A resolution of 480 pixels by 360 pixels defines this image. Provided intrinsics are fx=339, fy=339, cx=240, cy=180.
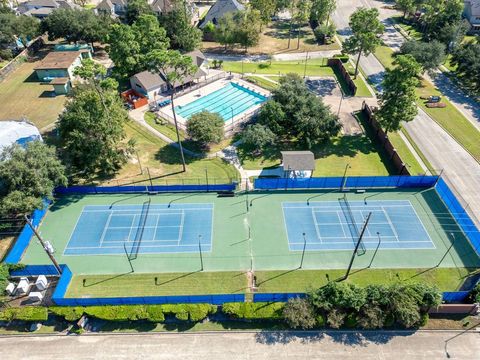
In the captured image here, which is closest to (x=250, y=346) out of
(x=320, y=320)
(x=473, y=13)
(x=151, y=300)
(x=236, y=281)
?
(x=236, y=281)

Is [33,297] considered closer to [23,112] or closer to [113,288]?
[113,288]

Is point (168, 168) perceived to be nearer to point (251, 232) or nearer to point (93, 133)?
point (93, 133)

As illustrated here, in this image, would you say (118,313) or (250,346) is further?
(118,313)

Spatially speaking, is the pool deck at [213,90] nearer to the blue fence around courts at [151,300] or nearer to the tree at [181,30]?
the tree at [181,30]

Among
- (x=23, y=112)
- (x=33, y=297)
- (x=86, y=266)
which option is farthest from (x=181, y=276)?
(x=23, y=112)

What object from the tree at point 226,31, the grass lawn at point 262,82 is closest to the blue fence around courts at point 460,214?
the grass lawn at point 262,82

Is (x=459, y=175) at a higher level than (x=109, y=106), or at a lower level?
lower
